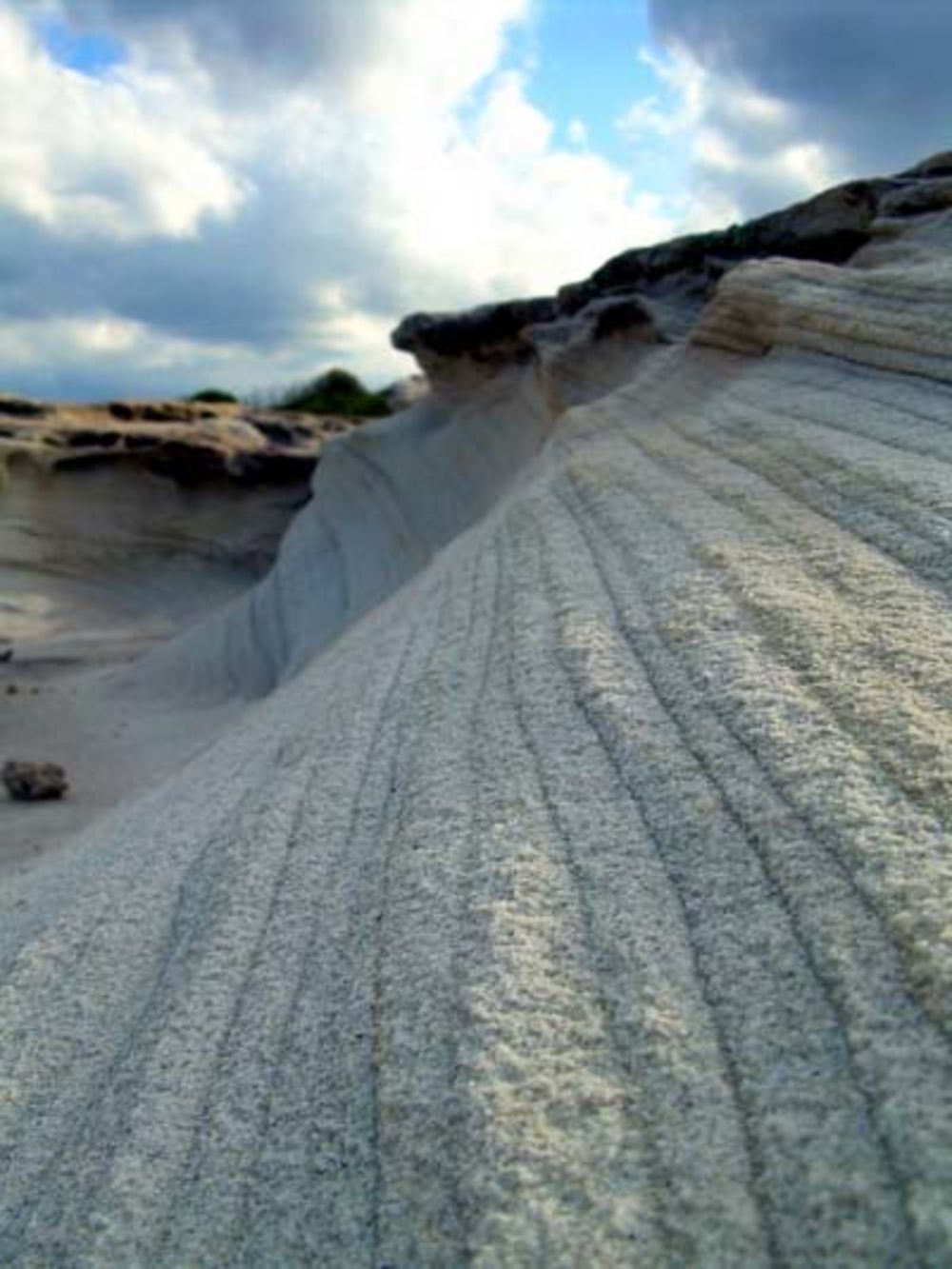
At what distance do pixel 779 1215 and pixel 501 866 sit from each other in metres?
0.59

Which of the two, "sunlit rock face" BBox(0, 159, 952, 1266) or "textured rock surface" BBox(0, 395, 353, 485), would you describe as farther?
"textured rock surface" BBox(0, 395, 353, 485)

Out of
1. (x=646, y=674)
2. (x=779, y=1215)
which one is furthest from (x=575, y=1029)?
(x=646, y=674)

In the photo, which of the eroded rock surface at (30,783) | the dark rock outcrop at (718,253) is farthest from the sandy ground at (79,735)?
the dark rock outcrop at (718,253)

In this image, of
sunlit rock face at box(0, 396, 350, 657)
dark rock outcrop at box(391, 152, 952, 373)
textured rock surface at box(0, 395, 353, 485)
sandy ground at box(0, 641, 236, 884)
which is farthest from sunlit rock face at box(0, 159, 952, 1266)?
textured rock surface at box(0, 395, 353, 485)

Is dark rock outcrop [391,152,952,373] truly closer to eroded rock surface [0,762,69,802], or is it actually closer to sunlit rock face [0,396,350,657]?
eroded rock surface [0,762,69,802]

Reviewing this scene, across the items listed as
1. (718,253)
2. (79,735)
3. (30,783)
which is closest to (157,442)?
(79,735)

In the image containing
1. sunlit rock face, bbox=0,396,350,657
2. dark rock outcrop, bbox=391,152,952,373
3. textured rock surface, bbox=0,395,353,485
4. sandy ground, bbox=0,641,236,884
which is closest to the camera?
sandy ground, bbox=0,641,236,884

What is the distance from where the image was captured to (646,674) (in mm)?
1835

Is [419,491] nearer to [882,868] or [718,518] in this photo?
[718,518]

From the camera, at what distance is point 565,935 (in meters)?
1.26

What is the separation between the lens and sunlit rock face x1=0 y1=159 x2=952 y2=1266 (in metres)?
0.96

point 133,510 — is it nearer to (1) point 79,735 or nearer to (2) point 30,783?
(1) point 79,735

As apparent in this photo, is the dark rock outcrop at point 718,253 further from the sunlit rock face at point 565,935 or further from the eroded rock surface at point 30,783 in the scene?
the eroded rock surface at point 30,783

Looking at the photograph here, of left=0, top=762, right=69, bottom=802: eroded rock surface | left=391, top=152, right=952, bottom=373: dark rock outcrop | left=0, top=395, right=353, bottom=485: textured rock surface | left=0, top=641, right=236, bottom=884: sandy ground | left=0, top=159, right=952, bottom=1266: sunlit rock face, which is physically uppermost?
left=391, top=152, right=952, bottom=373: dark rock outcrop
